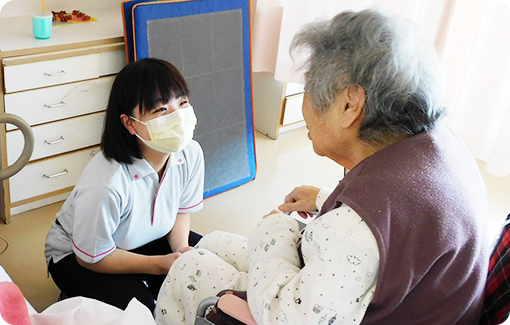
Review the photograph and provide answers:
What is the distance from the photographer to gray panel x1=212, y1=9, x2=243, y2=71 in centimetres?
260

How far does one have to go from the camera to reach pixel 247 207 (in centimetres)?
274

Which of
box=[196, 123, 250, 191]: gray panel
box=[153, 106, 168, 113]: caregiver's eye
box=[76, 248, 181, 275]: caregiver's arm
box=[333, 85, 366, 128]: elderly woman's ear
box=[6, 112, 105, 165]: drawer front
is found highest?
box=[333, 85, 366, 128]: elderly woman's ear

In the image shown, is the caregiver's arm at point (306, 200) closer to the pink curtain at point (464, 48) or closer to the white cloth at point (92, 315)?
the white cloth at point (92, 315)

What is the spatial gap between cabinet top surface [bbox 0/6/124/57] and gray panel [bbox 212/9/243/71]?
1.41 ft

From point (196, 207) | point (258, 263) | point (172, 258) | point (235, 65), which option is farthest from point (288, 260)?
point (235, 65)

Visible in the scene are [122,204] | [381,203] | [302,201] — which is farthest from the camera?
[122,204]

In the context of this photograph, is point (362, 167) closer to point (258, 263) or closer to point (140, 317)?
point (258, 263)

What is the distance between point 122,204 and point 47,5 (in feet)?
4.53

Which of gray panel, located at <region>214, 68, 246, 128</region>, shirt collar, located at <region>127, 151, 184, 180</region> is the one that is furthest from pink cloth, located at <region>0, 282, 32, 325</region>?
gray panel, located at <region>214, 68, 246, 128</region>

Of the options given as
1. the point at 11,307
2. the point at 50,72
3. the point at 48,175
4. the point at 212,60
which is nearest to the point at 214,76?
the point at 212,60

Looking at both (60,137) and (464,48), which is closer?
(60,137)

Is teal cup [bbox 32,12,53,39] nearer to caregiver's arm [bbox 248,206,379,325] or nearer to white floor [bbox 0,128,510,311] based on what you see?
white floor [bbox 0,128,510,311]

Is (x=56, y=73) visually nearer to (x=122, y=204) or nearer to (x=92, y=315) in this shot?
(x=122, y=204)

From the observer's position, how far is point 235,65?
272 cm
